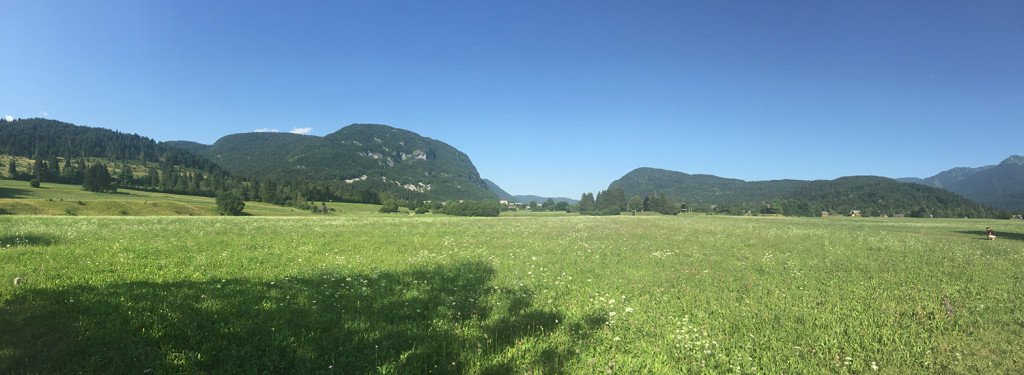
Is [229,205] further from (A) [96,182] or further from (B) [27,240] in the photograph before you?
(A) [96,182]


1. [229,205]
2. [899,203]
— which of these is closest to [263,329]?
[229,205]

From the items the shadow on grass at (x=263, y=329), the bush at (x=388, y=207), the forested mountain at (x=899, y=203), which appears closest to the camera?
the shadow on grass at (x=263, y=329)

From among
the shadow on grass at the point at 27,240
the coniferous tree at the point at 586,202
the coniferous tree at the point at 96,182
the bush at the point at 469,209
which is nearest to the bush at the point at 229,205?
the coniferous tree at the point at 96,182

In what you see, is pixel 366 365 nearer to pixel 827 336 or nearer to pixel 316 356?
pixel 316 356

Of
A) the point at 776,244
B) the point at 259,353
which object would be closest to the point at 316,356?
the point at 259,353

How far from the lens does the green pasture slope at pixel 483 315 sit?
540cm

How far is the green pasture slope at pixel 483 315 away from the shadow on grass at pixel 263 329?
4 centimetres

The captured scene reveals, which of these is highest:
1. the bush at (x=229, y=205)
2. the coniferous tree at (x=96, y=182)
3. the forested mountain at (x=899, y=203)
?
the forested mountain at (x=899, y=203)

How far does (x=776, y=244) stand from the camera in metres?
22.0

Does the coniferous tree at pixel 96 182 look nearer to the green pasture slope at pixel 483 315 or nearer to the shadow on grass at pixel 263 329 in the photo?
the green pasture slope at pixel 483 315

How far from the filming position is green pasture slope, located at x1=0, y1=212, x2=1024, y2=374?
5.40m

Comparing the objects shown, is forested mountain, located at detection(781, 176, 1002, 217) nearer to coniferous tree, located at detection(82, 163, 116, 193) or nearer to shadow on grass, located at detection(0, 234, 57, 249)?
shadow on grass, located at detection(0, 234, 57, 249)

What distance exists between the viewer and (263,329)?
20.2 feet

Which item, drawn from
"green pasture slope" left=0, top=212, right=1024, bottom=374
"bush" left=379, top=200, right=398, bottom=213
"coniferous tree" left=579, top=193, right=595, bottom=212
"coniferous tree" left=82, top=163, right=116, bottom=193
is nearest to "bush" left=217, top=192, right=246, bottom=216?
"bush" left=379, top=200, right=398, bottom=213
